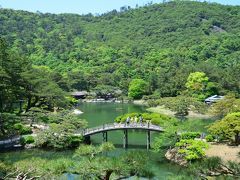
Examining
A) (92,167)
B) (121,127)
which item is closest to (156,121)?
(121,127)

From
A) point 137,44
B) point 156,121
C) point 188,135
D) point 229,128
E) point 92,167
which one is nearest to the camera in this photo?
point 92,167

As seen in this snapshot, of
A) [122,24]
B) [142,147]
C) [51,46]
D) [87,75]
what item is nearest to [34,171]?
[142,147]

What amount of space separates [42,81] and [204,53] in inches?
2739

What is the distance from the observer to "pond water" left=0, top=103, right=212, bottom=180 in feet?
92.2

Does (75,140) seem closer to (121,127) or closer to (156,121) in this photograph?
(121,127)

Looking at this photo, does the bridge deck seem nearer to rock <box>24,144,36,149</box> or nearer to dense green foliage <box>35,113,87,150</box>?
dense green foliage <box>35,113,87,150</box>

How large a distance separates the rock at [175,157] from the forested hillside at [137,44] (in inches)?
1360

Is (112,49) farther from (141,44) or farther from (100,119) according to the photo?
(100,119)

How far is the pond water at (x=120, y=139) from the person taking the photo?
92.2 ft

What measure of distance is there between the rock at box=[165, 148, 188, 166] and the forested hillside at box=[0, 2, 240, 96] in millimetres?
34541

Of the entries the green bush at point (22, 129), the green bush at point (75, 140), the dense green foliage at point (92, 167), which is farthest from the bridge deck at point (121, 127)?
the dense green foliage at point (92, 167)

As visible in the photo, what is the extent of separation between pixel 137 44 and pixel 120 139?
87.9 m

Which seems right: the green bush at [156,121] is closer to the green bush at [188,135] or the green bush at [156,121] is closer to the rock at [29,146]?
the green bush at [188,135]

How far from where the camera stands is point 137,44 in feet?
407
